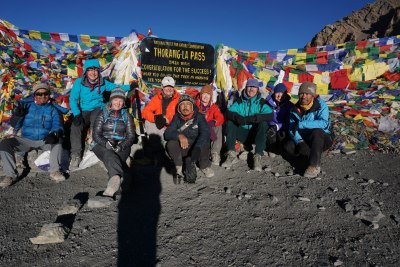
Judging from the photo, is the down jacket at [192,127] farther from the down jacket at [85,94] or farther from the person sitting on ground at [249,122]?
the down jacket at [85,94]

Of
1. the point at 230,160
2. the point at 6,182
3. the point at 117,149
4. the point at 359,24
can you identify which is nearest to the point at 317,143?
the point at 230,160

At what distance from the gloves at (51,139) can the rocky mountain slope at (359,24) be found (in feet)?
102

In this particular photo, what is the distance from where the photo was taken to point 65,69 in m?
6.44

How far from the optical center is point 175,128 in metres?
4.73

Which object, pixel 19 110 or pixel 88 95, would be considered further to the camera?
pixel 88 95

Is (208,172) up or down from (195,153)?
down

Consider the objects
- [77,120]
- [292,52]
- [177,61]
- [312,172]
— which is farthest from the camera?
[292,52]

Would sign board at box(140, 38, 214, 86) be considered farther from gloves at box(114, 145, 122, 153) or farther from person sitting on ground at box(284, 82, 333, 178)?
person sitting on ground at box(284, 82, 333, 178)

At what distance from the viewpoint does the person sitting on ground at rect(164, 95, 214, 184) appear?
4.49 m

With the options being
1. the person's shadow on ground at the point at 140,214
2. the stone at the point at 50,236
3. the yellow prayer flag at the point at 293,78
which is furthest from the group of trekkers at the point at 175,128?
the yellow prayer flag at the point at 293,78

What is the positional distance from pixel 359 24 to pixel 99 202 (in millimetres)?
36781

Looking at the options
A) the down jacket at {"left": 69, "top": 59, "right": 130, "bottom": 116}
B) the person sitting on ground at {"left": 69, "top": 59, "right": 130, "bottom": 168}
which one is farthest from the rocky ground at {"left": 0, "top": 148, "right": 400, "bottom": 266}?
the down jacket at {"left": 69, "top": 59, "right": 130, "bottom": 116}

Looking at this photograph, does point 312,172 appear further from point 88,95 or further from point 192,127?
point 88,95

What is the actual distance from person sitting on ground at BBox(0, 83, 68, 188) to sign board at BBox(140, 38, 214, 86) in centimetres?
230
